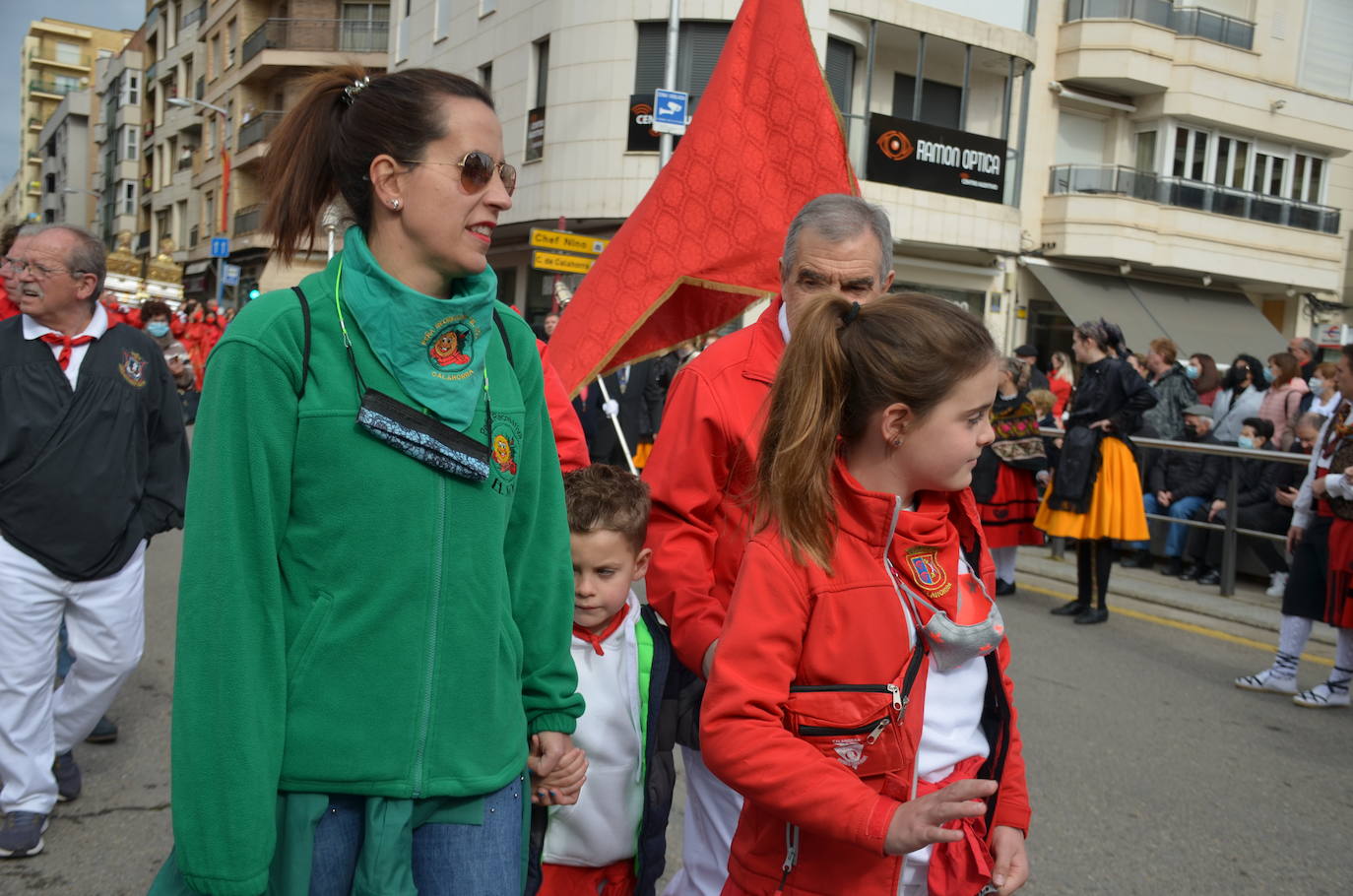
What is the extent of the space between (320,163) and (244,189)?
47.9 metres

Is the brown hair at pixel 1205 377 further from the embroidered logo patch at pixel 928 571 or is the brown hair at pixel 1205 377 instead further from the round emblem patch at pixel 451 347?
the round emblem patch at pixel 451 347

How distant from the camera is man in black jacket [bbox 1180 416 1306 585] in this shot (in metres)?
9.59

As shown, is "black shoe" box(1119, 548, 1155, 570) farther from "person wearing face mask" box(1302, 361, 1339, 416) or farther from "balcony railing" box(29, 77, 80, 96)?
"balcony railing" box(29, 77, 80, 96)

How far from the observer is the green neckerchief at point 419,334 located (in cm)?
184

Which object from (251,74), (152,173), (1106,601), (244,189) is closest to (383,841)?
(1106,601)

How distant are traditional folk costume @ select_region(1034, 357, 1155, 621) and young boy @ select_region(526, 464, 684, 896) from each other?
6317mm

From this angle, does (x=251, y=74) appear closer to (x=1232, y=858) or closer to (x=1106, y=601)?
(x=1106, y=601)

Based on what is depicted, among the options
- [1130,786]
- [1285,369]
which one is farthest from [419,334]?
[1285,369]

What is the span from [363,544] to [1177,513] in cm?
1008

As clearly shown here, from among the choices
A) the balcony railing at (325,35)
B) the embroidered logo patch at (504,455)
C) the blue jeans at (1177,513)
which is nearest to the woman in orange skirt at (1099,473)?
the blue jeans at (1177,513)

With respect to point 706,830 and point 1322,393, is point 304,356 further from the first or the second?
point 1322,393

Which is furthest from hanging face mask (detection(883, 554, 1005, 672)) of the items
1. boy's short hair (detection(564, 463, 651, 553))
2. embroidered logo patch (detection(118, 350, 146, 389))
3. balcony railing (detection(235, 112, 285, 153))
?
balcony railing (detection(235, 112, 285, 153))

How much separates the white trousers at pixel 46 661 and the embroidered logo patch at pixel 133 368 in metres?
0.63

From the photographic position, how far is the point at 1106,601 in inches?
371
